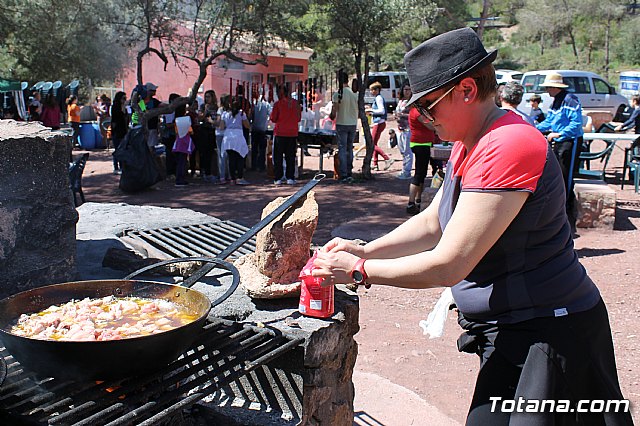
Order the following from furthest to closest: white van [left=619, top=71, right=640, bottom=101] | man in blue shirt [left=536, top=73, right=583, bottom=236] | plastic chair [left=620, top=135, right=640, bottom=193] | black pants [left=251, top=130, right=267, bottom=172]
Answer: white van [left=619, top=71, right=640, bottom=101] → black pants [left=251, top=130, right=267, bottom=172] → plastic chair [left=620, top=135, right=640, bottom=193] → man in blue shirt [left=536, top=73, right=583, bottom=236]

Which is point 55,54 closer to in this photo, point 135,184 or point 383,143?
point 383,143

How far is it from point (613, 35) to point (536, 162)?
158ft

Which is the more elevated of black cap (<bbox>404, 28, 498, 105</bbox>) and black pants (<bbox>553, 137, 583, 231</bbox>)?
black cap (<bbox>404, 28, 498, 105</bbox>)

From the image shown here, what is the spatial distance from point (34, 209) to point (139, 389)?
4.66ft

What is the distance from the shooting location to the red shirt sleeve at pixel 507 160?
1870 mm

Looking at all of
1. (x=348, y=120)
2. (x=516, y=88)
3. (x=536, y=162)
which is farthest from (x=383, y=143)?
(x=536, y=162)

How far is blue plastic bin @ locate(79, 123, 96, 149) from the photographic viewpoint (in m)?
19.0

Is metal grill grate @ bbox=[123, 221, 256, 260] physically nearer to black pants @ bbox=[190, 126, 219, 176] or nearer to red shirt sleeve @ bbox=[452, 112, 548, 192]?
red shirt sleeve @ bbox=[452, 112, 548, 192]

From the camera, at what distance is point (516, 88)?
281 inches

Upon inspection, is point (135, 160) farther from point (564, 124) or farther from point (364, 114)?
point (564, 124)

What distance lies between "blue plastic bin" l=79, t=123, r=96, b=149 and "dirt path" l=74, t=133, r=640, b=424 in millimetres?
5624

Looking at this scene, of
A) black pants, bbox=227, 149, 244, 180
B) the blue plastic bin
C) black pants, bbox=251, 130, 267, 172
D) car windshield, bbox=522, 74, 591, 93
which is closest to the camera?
black pants, bbox=227, 149, 244, 180

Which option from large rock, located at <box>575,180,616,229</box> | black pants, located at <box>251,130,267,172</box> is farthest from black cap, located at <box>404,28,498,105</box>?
black pants, located at <box>251,130,267,172</box>

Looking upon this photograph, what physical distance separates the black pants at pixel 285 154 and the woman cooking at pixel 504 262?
10.5 meters
